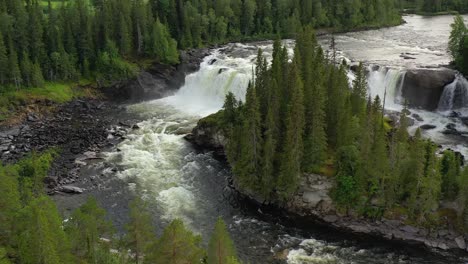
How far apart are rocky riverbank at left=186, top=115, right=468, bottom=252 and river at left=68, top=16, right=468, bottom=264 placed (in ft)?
4.96

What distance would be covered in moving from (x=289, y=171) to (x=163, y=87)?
7025 cm

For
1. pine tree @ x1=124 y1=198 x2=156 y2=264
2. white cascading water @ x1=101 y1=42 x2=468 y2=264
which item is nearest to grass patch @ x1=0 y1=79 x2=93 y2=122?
white cascading water @ x1=101 y1=42 x2=468 y2=264

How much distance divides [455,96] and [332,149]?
42.4 metres

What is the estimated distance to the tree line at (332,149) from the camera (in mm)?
61625

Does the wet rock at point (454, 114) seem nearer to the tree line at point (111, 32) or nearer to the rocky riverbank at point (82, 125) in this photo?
the rocky riverbank at point (82, 125)

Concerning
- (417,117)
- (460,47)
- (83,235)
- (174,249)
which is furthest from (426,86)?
(83,235)

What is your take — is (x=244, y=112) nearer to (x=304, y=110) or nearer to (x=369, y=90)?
(x=304, y=110)

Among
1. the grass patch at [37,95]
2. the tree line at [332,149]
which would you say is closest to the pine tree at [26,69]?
the grass patch at [37,95]

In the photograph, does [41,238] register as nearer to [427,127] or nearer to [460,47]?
[427,127]

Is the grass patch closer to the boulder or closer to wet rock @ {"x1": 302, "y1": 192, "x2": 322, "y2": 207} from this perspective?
wet rock @ {"x1": 302, "y1": 192, "x2": 322, "y2": 207}

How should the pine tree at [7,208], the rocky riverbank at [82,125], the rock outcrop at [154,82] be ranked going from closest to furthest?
the pine tree at [7,208], the rocky riverbank at [82,125], the rock outcrop at [154,82]

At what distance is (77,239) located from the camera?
41094 mm

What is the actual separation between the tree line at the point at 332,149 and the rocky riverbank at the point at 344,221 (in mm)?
1025

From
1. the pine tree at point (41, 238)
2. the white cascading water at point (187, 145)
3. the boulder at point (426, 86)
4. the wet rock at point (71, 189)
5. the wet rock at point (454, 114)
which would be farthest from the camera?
the boulder at point (426, 86)
